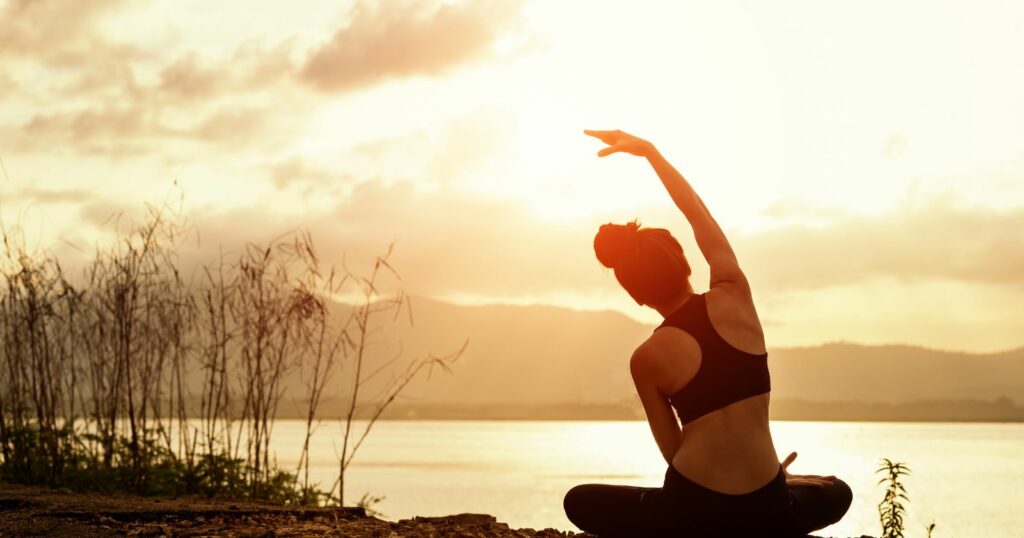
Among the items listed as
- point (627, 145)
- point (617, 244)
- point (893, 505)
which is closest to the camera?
point (617, 244)

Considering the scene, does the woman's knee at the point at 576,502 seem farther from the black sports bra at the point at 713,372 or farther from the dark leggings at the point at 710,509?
the black sports bra at the point at 713,372

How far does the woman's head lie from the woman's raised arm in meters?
0.12

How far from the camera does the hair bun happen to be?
2.89 meters

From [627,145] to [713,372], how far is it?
0.89 meters

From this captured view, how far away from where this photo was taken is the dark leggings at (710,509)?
113 inches

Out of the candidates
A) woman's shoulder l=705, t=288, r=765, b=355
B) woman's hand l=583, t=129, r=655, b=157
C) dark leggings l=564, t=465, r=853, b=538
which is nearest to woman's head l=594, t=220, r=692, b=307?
woman's shoulder l=705, t=288, r=765, b=355

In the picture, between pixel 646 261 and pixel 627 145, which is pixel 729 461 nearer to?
pixel 646 261

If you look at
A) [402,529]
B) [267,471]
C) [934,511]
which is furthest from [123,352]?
[934,511]

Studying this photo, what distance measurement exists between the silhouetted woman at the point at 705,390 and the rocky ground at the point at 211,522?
6.95ft

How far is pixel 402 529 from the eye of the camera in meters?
4.91

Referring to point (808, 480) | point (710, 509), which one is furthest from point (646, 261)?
point (808, 480)

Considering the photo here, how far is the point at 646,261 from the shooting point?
9.37 feet

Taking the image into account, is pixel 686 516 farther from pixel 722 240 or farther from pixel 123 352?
pixel 123 352

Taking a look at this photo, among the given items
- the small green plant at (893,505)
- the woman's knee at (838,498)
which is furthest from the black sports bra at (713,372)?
the small green plant at (893,505)
